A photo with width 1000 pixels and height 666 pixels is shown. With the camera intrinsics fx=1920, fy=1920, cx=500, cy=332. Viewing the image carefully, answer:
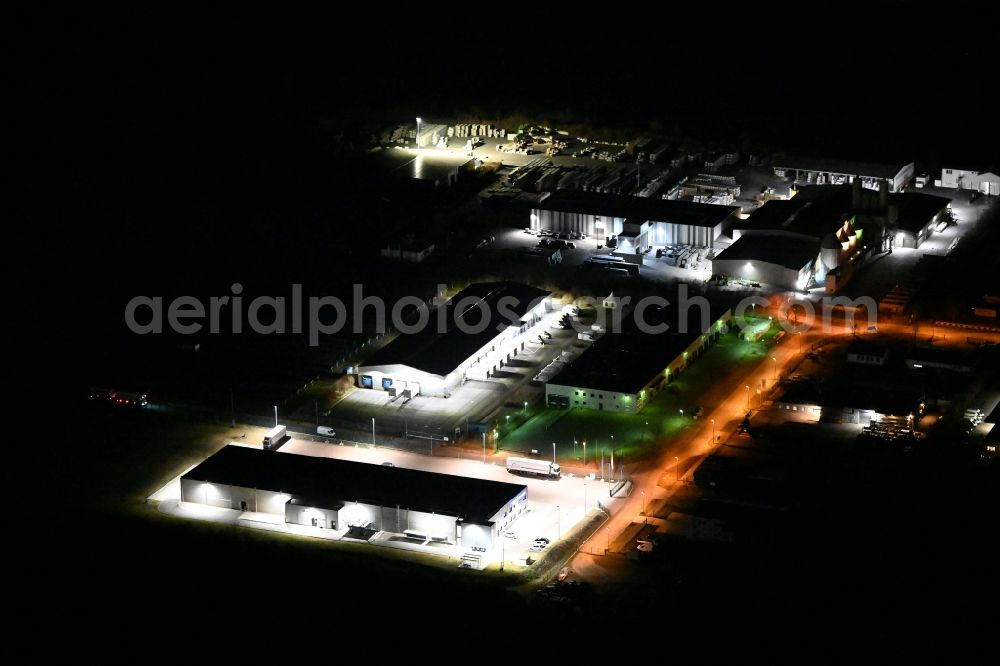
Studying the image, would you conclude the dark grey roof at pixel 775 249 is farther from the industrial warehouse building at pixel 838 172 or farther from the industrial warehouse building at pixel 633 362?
the industrial warehouse building at pixel 838 172

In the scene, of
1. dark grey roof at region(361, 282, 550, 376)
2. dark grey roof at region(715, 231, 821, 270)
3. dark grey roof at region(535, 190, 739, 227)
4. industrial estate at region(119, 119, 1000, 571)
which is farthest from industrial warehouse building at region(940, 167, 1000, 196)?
dark grey roof at region(361, 282, 550, 376)

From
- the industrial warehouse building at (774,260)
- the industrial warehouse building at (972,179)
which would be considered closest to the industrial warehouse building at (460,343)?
the industrial warehouse building at (774,260)

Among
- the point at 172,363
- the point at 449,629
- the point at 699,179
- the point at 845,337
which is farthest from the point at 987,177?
the point at 449,629

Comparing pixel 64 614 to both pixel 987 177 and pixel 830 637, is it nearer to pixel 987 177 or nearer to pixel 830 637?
pixel 830 637

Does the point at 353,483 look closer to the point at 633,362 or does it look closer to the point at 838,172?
the point at 633,362

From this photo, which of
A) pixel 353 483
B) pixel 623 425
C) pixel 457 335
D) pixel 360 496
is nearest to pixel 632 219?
pixel 457 335

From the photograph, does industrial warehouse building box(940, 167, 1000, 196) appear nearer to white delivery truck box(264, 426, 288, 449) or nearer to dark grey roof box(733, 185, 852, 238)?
dark grey roof box(733, 185, 852, 238)
